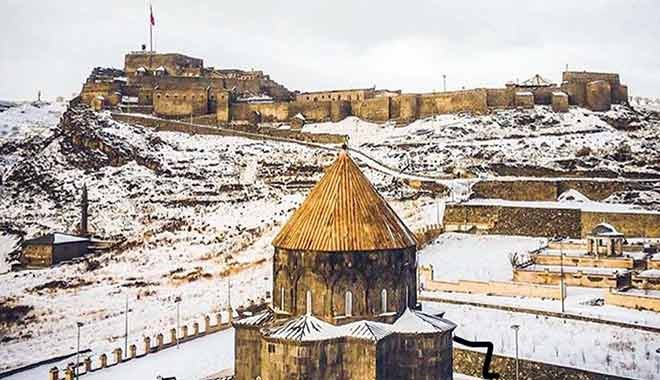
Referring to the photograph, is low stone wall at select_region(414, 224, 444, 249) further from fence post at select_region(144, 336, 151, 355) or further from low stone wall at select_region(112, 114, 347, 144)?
low stone wall at select_region(112, 114, 347, 144)

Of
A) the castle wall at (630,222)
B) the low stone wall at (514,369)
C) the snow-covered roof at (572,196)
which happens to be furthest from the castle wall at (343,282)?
the snow-covered roof at (572,196)

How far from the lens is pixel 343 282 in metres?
12.7

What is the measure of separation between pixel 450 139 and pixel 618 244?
67.1ft

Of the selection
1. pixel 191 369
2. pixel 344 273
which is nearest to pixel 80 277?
pixel 191 369

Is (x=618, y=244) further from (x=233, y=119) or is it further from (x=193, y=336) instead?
(x=233, y=119)

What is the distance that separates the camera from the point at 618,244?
22.5 metres

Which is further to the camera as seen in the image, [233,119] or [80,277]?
[233,119]

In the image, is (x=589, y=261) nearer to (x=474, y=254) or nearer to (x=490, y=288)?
(x=490, y=288)

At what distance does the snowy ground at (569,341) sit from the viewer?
49.8ft

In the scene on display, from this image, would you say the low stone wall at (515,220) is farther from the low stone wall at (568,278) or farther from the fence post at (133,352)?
the fence post at (133,352)

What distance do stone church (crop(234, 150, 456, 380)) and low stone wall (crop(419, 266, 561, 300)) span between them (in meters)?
8.02

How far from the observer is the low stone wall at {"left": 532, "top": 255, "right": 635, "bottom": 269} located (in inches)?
856

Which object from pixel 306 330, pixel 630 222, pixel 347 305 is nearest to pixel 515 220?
pixel 630 222

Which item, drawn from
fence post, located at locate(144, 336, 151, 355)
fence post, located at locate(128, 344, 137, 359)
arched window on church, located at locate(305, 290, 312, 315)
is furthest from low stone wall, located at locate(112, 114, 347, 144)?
arched window on church, located at locate(305, 290, 312, 315)
